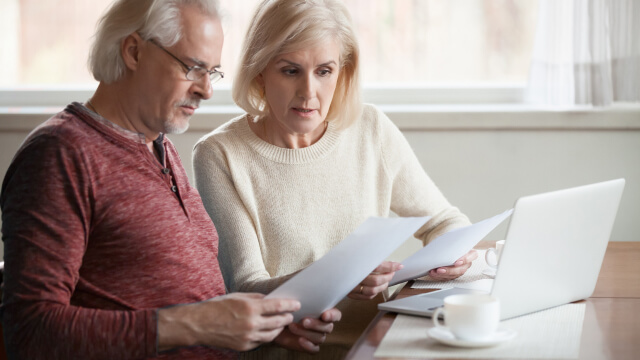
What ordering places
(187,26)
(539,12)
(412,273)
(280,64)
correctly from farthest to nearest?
1. (539,12)
2. (280,64)
3. (412,273)
4. (187,26)

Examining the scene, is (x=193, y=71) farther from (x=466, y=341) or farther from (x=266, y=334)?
(x=466, y=341)

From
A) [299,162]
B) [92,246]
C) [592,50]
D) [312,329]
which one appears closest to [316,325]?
[312,329]

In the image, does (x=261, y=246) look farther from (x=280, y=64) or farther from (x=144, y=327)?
(x=144, y=327)

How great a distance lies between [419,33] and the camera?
2807 millimetres

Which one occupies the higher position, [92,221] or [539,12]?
[539,12]

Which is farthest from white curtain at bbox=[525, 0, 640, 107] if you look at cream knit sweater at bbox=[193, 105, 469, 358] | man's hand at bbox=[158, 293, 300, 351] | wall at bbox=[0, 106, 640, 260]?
man's hand at bbox=[158, 293, 300, 351]

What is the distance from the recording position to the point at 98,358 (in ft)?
3.66

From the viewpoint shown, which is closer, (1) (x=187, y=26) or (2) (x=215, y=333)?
(2) (x=215, y=333)

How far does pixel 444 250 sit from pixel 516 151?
4.17ft

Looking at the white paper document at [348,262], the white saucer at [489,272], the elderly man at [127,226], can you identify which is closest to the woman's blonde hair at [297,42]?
the elderly man at [127,226]

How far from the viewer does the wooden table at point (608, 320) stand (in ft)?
3.56

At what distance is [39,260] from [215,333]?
0.96 ft

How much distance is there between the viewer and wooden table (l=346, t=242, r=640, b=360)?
1085mm

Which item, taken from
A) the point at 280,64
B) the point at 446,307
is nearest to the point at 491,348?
the point at 446,307
